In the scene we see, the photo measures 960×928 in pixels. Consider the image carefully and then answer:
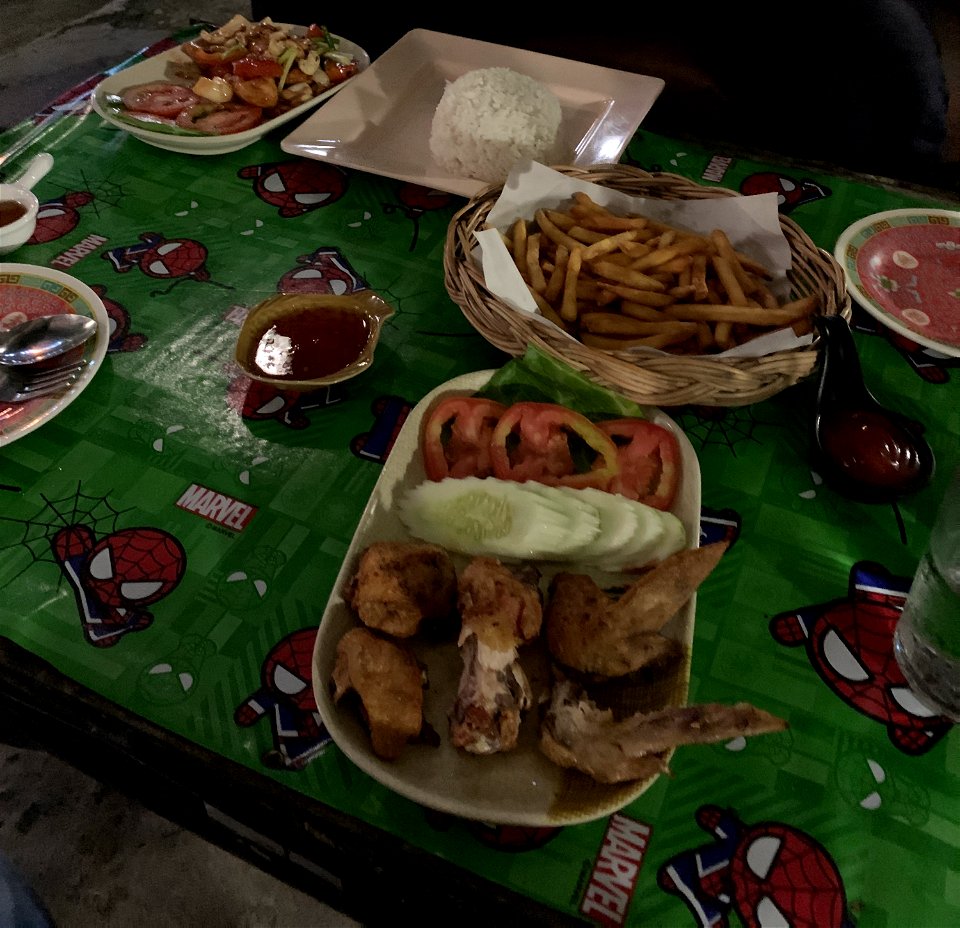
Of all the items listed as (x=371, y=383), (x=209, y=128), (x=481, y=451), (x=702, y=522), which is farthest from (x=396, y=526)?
(x=209, y=128)

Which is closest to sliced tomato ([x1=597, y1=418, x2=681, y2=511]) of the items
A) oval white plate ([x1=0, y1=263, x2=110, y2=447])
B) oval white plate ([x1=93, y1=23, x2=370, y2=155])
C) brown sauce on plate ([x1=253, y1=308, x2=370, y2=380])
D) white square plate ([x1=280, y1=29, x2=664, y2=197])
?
brown sauce on plate ([x1=253, y1=308, x2=370, y2=380])

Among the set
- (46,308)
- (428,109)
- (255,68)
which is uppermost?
(255,68)

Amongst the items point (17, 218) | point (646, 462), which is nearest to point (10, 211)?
point (17, 218)

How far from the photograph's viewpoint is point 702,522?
1506 mm

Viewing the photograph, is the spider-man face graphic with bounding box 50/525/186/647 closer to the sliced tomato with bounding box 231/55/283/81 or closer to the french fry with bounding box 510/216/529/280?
the french fry with bounding box 510/216/529/280

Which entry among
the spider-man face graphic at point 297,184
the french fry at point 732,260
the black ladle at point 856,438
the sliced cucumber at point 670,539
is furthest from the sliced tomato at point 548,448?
the spider-man face graphic at point 297,184

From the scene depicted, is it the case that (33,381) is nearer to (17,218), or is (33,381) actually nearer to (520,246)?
(17,218)

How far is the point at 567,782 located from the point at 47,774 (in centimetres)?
202

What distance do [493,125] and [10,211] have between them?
1.42 m

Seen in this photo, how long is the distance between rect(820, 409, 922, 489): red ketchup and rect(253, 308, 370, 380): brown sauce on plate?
107 cm

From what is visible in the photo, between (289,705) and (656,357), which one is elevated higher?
(656,357)

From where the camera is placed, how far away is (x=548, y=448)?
4.85 ft

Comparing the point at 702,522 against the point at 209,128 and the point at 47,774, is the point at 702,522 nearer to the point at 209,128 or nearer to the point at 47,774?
the point at 209,128

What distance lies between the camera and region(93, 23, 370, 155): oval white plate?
2305 mm
